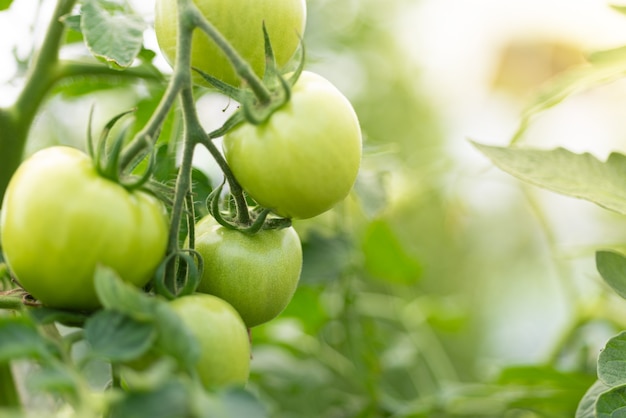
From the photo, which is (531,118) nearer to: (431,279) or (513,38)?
(431,279)

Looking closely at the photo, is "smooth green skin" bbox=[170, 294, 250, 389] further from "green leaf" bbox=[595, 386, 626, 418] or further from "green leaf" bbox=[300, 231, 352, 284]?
"green leaf" bbox=[300, 231, 352, 284]

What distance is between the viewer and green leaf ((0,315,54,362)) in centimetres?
26

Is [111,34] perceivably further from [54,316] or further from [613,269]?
[613,269]

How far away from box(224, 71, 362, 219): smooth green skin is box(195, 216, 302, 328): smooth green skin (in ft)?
0.12

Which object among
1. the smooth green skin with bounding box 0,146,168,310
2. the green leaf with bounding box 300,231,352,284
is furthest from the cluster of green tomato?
the green leaf with bounding box 300,231,352,284

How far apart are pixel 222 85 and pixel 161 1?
6 centimetres

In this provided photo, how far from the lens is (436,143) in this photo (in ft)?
5.73

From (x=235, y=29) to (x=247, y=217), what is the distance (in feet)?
0.32

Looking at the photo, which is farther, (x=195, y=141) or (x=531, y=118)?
(x=531, y=118)

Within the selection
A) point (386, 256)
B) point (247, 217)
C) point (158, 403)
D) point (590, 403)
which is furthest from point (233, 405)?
point (386, 256)

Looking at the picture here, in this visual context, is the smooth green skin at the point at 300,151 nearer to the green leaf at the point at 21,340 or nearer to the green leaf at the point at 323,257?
the green leaf at the point at 21,340

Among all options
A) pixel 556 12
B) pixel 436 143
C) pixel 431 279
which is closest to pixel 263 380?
pixel 431 279

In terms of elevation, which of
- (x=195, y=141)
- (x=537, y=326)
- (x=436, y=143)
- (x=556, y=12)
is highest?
(x=195, y=141)

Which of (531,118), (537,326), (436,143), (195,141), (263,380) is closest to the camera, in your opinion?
(195,141)
